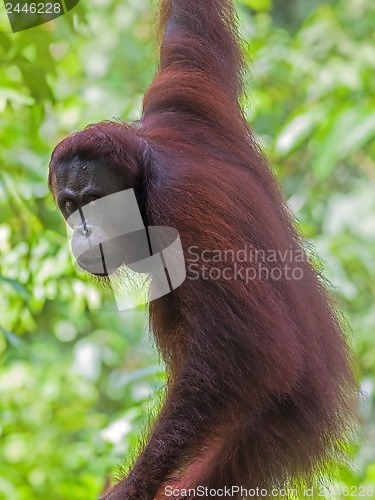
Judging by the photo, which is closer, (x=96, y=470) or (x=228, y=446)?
(x=228, y=446)

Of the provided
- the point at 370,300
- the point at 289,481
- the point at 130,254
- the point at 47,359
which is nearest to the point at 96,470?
the point at 289,481

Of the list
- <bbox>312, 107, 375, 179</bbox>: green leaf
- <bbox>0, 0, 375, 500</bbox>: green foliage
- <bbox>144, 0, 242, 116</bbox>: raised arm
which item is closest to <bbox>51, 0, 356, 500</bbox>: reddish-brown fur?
<bbox>144, 0, 242, 116</bbox>: raised arm

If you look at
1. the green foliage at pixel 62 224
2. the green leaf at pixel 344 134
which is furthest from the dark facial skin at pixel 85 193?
the green leaf at pixel 344 134

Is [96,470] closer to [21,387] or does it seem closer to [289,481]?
[289,481]

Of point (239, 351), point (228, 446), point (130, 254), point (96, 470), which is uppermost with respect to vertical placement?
point (130, 254)

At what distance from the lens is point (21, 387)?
470 cm

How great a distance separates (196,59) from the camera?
9.14 feet

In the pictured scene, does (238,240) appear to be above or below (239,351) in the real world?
above

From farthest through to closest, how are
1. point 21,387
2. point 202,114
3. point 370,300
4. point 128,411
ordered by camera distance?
point 370,300
point 21,387
point 128,411
point 202,114

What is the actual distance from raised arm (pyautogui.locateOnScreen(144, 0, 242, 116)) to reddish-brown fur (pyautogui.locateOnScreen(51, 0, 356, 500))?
0.01 meters

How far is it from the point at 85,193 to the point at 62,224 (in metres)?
1.23

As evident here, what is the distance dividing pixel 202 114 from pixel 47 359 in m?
2.93

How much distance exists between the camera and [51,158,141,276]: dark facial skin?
2.16 meters

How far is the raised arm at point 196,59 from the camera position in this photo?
260 cm
